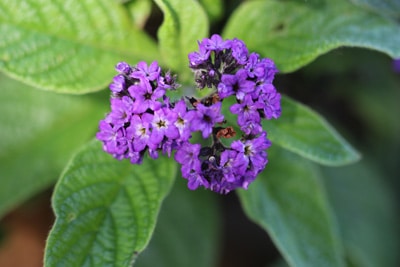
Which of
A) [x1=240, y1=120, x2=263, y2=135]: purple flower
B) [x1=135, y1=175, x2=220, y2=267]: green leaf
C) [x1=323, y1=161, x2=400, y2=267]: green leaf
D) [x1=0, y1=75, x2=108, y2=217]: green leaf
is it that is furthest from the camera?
[x1=323, y1=161, x2=400, y2=267]: green leaf

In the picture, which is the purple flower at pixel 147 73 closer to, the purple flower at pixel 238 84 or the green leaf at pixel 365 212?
the purple flower at pixel 238 84

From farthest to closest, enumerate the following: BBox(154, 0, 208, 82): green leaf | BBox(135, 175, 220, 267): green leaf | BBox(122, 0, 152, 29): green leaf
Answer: BBox(135, 175, 220, 267): green leaf → BBox(122, 0, 152, 29): green leaf → BBox(154, 0, 208, 82): green leaf

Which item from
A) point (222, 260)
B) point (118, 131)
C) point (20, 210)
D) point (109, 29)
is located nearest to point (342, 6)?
point (109, 29)

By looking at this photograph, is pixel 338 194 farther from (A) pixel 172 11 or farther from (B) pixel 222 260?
(A) pixel 172 11

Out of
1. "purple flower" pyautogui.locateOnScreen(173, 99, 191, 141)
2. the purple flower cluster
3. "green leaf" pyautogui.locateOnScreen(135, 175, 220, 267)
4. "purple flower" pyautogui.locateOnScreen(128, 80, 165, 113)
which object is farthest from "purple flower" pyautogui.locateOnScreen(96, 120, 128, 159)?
"green leaf" pyautogui.locateOnScreen(135, 175, 220, 267)

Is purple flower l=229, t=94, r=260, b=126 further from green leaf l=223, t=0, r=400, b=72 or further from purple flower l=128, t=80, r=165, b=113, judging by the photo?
green leaf l=223, t=0, r=400, b=72

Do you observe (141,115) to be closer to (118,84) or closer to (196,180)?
(118,84)

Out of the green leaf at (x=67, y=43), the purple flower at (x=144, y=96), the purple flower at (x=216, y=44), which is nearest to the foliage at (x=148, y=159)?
the green leaf at (x=67, y=43)
